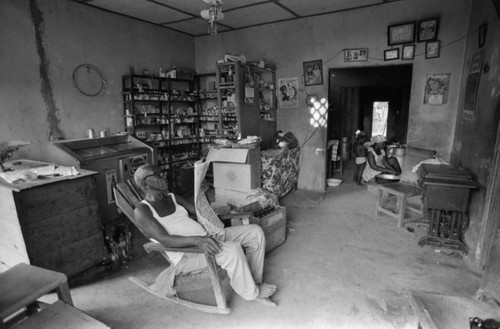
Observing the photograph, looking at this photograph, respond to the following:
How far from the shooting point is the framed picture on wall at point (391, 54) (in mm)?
4777

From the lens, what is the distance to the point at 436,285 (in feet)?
8.71

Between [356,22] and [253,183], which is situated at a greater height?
[356,22]

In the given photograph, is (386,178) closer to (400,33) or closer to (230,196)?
(400,33)

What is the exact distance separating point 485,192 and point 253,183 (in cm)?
277

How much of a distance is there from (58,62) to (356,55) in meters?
4.74

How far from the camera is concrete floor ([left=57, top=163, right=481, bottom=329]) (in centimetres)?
225

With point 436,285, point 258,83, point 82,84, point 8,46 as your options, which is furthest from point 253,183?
point 8,46

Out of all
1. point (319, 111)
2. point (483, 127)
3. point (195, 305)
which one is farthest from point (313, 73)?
point (195, 305)

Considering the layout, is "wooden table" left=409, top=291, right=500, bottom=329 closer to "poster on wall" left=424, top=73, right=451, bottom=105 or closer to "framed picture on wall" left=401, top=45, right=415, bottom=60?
"poster on wall" left=424, top=73, right=451, bottom=105

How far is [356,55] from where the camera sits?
5098 millimetres

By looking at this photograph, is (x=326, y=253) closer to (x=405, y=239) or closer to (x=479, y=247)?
(x=405, y=239)

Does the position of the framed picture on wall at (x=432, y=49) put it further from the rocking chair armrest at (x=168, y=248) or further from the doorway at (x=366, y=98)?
the rocking chair armrest at (x=168, y=248)

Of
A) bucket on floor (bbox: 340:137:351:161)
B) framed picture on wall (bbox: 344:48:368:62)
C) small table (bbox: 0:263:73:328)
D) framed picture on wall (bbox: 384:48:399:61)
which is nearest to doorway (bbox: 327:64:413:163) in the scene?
bucket on floor (bbox: 340:137:351:161)

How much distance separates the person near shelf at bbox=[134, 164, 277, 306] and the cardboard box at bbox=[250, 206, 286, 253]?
541mm
